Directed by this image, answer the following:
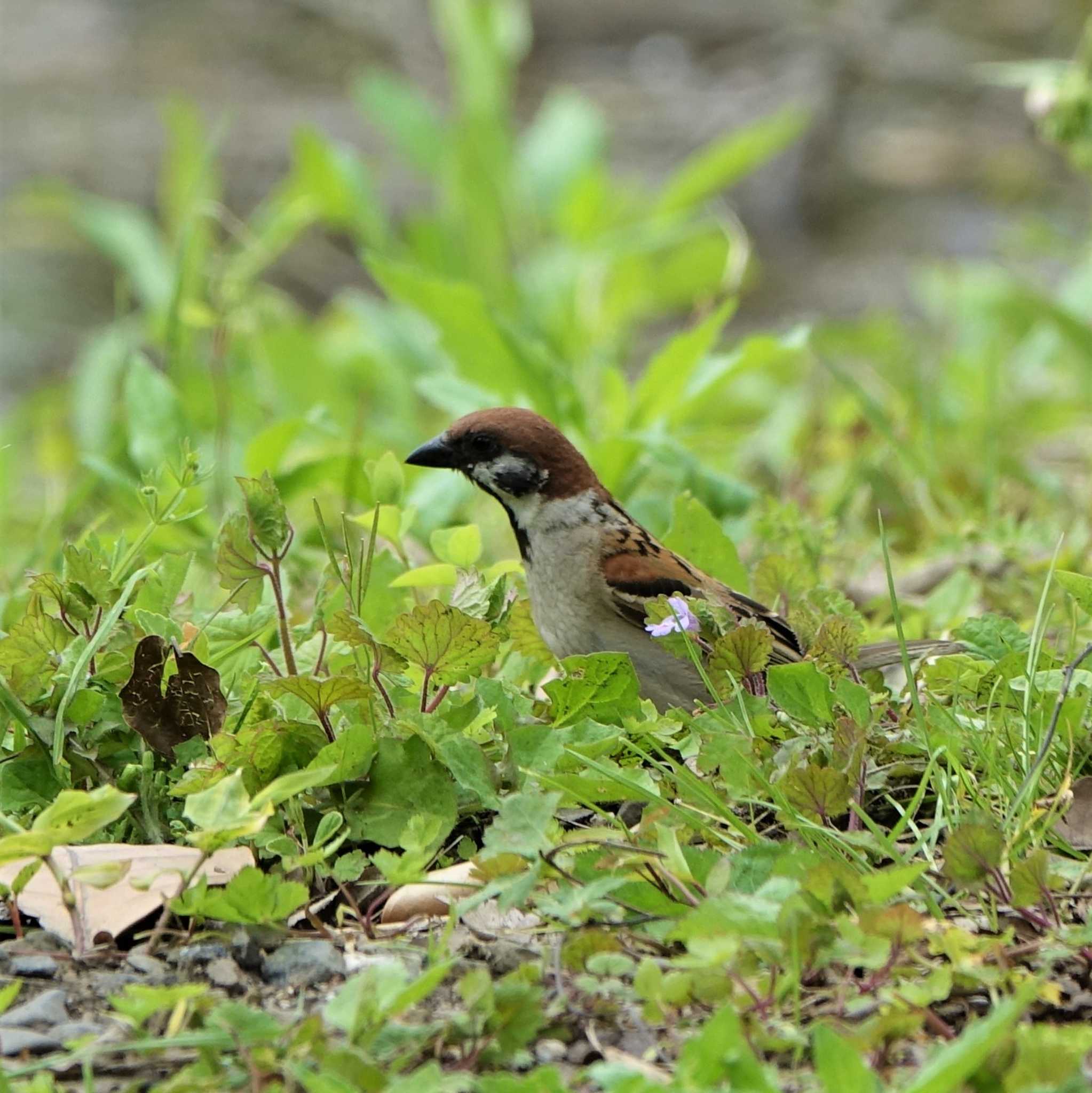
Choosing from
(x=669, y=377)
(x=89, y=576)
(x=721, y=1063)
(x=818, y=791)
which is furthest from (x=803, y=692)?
(x=669, y=377)

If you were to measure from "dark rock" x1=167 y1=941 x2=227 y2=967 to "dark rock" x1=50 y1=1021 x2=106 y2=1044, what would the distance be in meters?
0.17

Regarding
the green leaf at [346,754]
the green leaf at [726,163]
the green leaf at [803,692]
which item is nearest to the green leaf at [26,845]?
the green leaf at [346,754]

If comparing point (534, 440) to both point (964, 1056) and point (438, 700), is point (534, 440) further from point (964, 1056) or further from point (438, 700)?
point (964, 1056)

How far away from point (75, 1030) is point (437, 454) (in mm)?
1739

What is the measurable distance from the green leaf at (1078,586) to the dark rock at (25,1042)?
1.56 m

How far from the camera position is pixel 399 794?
2.28 m

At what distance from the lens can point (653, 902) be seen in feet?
6.47

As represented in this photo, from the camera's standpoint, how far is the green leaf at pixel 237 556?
2.33 m

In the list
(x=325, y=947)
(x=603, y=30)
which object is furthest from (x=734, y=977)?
(x=603, y=30)

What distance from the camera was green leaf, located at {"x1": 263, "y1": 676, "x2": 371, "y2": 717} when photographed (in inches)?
87.9

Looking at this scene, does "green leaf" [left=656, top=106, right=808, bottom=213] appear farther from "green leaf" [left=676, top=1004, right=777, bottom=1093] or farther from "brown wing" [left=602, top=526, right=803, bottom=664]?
"green leaf" [left=676, top=1004, right=777, bottom=1093]

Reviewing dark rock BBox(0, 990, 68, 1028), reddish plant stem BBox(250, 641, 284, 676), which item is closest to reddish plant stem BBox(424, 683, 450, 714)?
reddish plant stem BBox(250, 641, 284, 676)

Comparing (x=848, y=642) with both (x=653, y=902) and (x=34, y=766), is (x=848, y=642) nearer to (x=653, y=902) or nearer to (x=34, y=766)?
(x=653, y=902)

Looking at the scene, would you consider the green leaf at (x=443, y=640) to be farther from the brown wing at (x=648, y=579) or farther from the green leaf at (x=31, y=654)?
the brown wing at (x=648, y=579)
